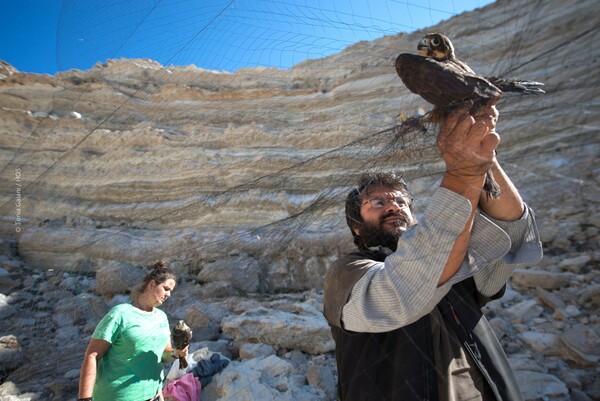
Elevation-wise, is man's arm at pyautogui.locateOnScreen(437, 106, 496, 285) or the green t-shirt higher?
man's arm at pyautogui.locateOnScreen(437, 106, 496, 285)

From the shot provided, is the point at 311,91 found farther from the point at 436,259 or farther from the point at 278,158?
the point at 436,259

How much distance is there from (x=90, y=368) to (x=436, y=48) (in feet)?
8.48

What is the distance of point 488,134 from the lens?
876 mm

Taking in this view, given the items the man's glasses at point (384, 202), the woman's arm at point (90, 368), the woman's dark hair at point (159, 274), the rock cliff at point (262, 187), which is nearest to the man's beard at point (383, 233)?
the man's glasses at point (384, 202)

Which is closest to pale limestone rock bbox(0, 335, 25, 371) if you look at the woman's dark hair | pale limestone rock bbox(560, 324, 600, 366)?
the woman's dark hair

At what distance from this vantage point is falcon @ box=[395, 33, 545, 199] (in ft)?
2.85

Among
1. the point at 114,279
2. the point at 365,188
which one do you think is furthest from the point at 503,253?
the point at 114,279

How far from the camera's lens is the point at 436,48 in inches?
37.6

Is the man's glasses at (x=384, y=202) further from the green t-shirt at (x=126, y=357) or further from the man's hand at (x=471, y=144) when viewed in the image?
the green t-shirt at (x=126, y=357)

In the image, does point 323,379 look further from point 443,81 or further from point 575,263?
point 575,263

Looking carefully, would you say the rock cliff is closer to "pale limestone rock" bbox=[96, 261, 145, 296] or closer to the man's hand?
"pale limestone rock" bbox=[96, 261, 145, 296]

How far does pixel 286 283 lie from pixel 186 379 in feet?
7.92

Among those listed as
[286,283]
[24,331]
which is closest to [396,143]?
[286,283]

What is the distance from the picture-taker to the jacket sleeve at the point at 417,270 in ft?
2.78
